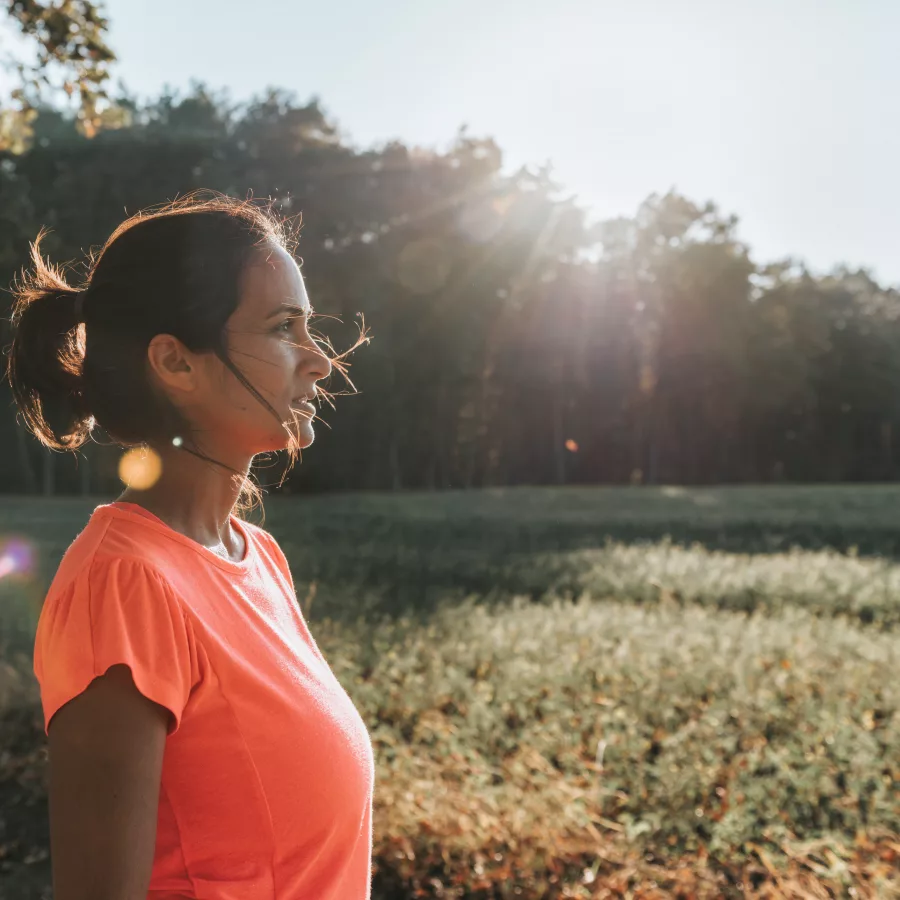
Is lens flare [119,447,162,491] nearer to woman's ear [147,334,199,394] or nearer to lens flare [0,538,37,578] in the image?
woman's ear [147,334,199,394]

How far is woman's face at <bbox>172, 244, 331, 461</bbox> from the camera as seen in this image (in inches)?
60.9

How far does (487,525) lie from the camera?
54.3 feet

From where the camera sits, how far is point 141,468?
5.28 ft

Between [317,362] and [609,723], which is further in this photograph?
[609,723]

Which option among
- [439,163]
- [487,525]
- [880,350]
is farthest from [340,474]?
[880,350]

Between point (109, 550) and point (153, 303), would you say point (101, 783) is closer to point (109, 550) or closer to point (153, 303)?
point (109, 550)

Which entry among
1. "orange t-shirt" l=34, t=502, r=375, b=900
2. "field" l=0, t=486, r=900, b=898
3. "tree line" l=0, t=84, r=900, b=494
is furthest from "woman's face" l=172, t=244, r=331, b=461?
"tree line" l=0, t=84, r=900, b=494

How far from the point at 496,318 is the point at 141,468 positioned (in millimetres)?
29133

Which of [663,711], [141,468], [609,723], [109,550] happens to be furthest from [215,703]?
[663,711]

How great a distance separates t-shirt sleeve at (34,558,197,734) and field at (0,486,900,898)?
2913 millimetres

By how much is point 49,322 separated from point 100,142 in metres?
26.5

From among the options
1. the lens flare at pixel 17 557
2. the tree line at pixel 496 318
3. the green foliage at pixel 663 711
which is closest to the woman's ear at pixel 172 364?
the green foliage at pixel 663 711

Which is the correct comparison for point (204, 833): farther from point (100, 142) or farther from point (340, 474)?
point (340, 474)

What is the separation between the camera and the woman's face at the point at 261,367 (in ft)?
5.07
